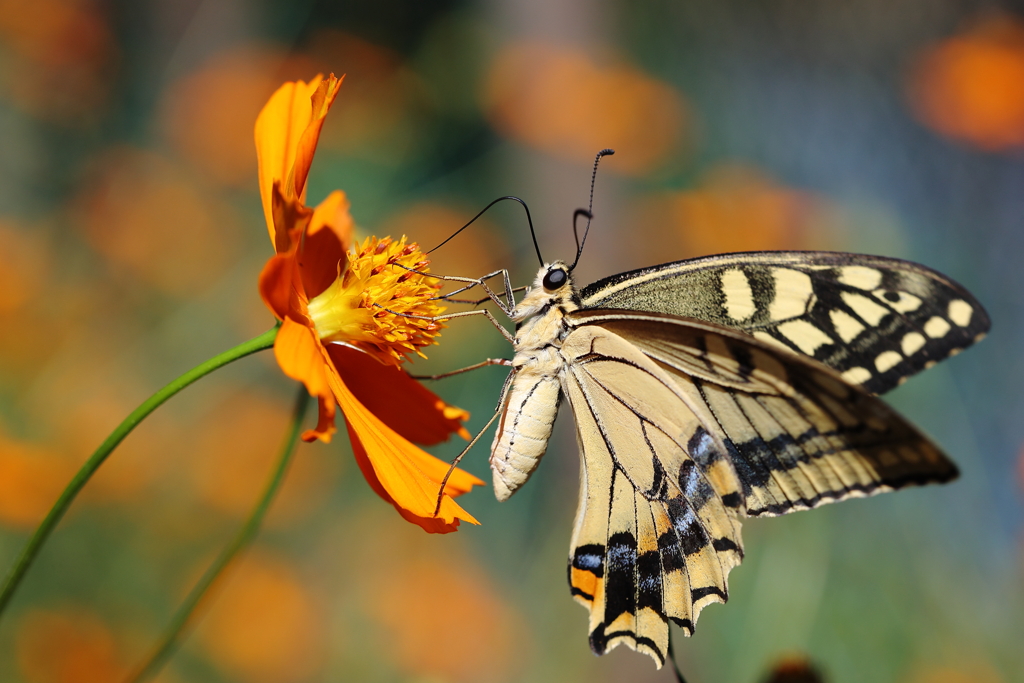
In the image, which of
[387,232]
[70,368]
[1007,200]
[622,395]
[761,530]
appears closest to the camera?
[622,395]

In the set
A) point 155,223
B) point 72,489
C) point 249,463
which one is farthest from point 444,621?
point 72,489

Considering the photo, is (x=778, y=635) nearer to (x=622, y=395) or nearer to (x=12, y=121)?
(x=622, y=395)

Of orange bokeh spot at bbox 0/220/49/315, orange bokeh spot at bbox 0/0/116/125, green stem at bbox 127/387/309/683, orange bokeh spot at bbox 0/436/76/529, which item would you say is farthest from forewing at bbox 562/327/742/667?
orange bokeh spot at bbox 0/0/116/125

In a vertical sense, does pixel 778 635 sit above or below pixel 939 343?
below

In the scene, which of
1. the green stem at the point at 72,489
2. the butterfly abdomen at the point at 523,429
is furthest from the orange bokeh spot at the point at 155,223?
the green stem at the point at 72,489

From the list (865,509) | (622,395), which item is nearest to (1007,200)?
(865,509)

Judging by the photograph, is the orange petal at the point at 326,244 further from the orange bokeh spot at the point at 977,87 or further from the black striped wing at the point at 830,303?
the orange bokeh spot at the point at 977,87

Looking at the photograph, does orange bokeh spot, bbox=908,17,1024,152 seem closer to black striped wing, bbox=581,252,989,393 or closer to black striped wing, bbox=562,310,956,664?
black striped wing, bbox=581,252,989,393
